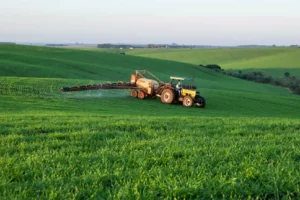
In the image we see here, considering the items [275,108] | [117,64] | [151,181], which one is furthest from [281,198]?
[117,64]

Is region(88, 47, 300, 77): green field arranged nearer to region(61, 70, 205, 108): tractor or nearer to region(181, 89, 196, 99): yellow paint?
region(61, 70, 205, 108): tractor

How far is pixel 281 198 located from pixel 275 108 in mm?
27242

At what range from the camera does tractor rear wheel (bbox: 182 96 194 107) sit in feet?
78.8

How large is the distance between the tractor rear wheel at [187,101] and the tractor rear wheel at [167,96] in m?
0.78

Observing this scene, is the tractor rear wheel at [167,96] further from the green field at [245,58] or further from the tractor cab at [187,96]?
the green field at [245,58]

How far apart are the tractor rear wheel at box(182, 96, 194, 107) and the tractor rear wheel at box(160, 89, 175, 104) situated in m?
0.78

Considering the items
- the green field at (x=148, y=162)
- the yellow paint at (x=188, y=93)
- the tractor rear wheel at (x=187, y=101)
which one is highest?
the green field at (x=148, y=162)

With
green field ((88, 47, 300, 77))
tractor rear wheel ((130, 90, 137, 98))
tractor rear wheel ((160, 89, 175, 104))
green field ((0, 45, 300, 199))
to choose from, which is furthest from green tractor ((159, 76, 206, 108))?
green field ((88, 47, 300, 77))

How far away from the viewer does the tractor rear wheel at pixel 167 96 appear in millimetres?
24223

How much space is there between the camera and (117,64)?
2667 inches

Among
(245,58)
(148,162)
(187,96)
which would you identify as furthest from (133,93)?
(245,58)

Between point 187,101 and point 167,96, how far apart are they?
4.32 ft

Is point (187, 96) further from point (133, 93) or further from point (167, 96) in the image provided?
point (133, 93)

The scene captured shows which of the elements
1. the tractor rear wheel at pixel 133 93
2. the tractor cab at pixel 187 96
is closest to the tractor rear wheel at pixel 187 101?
the tractor cab at pixel 187 96
